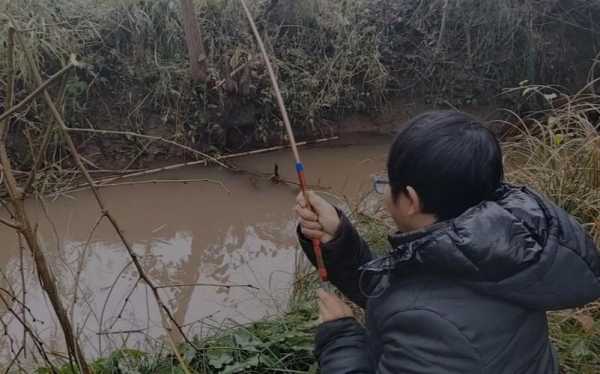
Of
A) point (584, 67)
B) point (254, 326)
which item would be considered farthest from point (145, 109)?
point (584, 67)

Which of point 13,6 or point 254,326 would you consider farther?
point 13,6

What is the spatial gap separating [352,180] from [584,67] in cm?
220

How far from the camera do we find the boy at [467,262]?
3.07 feet

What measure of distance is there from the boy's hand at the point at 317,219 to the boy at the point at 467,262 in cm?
28

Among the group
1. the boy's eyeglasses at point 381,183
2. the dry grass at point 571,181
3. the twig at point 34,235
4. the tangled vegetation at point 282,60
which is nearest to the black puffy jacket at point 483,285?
the boy's eyeglasses at point 381,183

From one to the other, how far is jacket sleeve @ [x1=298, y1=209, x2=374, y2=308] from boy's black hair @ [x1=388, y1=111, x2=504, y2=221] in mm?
376

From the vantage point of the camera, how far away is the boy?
935mm

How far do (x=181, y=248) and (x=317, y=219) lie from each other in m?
2.05

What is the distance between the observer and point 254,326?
6.89 ft

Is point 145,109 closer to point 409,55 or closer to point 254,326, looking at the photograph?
point 409,55

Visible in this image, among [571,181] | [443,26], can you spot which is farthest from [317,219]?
[443,26]

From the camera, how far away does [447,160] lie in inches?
37.9

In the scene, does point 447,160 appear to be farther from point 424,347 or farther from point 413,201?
point 424,347

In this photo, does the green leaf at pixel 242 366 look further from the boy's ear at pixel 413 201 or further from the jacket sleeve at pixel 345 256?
the boy's ear at pixel 413 201
